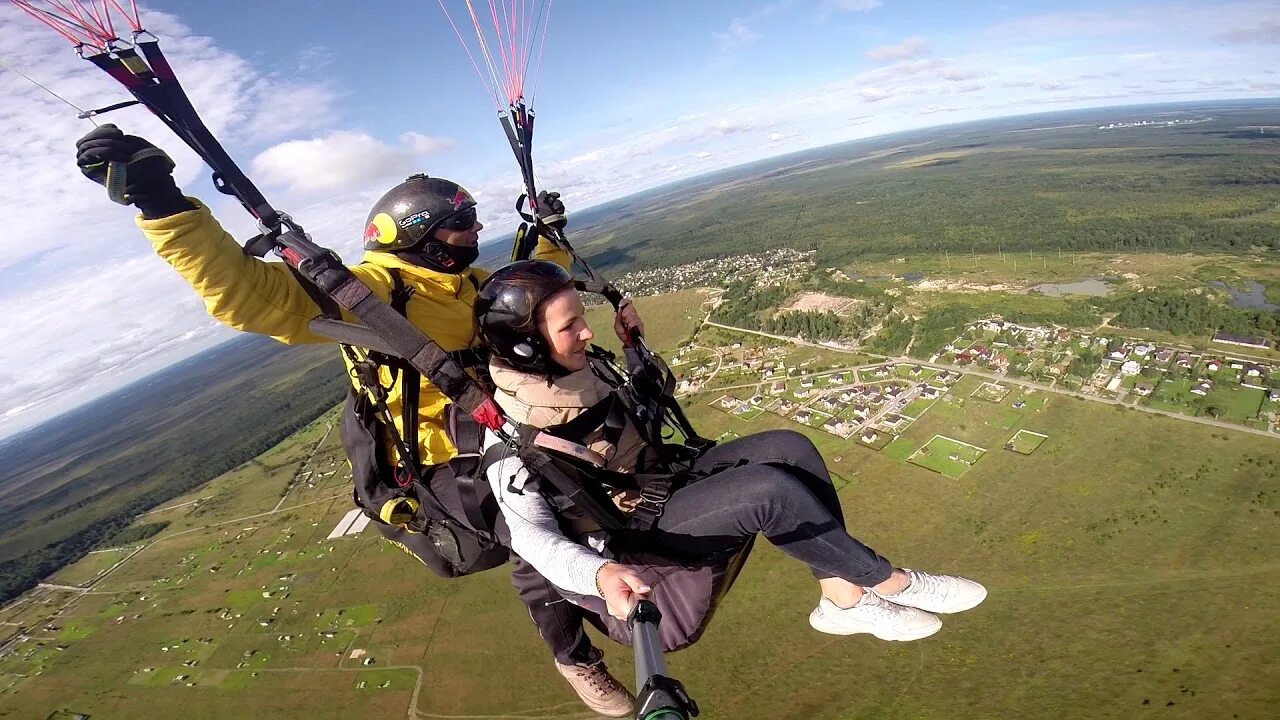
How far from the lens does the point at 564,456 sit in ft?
8.75

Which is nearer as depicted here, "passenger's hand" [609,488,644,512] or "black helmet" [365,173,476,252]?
"passenger's hand" [609,488,644,512]

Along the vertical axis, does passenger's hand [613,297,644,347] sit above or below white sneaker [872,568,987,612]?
above

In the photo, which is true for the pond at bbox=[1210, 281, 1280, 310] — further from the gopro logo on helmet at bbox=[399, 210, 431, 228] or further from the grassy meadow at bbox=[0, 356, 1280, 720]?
the gopro logo on helmet at bbox=[399, 210, 431, 228]

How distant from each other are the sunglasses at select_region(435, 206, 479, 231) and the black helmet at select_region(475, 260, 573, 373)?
0.76 meters

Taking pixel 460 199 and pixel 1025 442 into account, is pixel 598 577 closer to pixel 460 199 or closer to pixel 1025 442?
pixel 460 199

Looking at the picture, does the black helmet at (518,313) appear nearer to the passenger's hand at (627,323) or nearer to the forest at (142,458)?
the passenger's hand at (627,323)

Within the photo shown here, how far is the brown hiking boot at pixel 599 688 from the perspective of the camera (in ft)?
11.8

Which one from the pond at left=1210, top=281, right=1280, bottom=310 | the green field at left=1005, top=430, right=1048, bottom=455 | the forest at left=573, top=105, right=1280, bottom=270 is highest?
the forest at left=573, top=105, right=1280, bottom=270

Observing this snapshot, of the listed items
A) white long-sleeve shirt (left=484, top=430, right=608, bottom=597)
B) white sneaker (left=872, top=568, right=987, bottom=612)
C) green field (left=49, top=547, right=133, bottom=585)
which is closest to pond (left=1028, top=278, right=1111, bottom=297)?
white sneaker (left=872, top=568, right=987, bottom=612)

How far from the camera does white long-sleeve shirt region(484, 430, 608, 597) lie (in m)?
2.02

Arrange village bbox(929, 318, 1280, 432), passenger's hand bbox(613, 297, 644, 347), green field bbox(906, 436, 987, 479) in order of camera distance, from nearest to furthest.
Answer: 1. passenger's hand bbox(613, 297, 644, 347)
2. green field bbox(906, 436, 987, 479)
3. village bbox(929, 318, 1280, 432)

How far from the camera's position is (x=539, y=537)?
2.30 metres

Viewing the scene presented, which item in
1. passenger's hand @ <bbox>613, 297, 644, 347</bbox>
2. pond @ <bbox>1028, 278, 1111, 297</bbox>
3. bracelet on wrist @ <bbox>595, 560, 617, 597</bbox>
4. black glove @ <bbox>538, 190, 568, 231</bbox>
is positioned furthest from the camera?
pond @ <bbox>1028, 278, 1111, 297</bbox>

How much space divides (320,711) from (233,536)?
24.8 m
